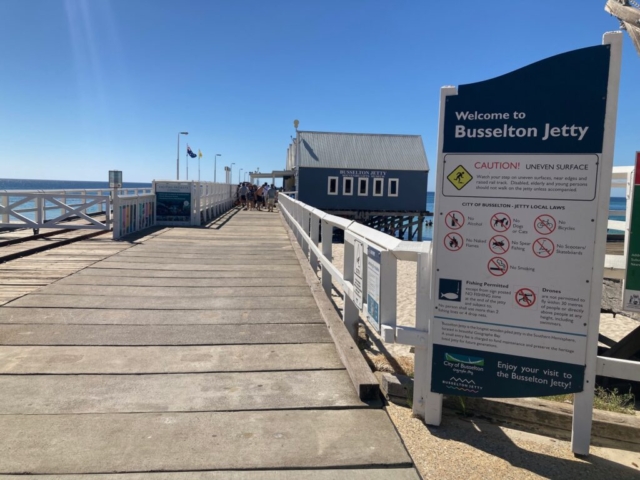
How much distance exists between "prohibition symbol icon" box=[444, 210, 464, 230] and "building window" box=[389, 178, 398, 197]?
35.6 m

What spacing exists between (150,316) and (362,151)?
34355 mm

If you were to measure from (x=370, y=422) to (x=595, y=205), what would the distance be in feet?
5.90

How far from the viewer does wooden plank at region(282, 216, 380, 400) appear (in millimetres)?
3436

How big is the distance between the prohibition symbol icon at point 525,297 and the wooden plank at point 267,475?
45.1 inches

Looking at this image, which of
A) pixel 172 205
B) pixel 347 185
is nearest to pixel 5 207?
pixel 172 205

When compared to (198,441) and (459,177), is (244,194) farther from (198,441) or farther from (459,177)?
(198,441)

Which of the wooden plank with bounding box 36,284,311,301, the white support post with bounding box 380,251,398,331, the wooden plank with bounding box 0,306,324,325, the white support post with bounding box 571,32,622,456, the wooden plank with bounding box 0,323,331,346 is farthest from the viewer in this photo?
the wooden plank with bounding box 36,284,311,301

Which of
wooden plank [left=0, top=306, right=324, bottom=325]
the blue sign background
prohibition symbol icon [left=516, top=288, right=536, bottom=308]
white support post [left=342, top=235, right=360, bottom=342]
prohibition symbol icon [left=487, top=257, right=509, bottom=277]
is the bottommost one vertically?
wooden plank [left=0, top=306, right=324, bottom=325]

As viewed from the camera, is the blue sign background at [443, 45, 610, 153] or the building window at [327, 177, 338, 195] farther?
the building window at [327, 177, 338, 195]

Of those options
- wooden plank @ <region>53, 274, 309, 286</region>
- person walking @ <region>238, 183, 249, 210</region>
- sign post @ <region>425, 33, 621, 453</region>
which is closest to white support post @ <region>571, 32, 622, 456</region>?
sign post @ <region>425, 33, 621, 453</region>

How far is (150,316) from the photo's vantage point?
5336mm

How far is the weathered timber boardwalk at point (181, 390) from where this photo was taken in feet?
8.79

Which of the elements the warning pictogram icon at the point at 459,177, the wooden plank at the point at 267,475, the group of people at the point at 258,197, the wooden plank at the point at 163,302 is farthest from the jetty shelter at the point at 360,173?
the wooden plank at the point at 267,475

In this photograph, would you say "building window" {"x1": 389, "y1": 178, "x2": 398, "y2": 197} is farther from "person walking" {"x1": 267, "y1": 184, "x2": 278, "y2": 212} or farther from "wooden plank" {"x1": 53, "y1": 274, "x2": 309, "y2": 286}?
"wooden plank" {"x1": 53, "y1": 274, "x2": 309, "y2": 286}
